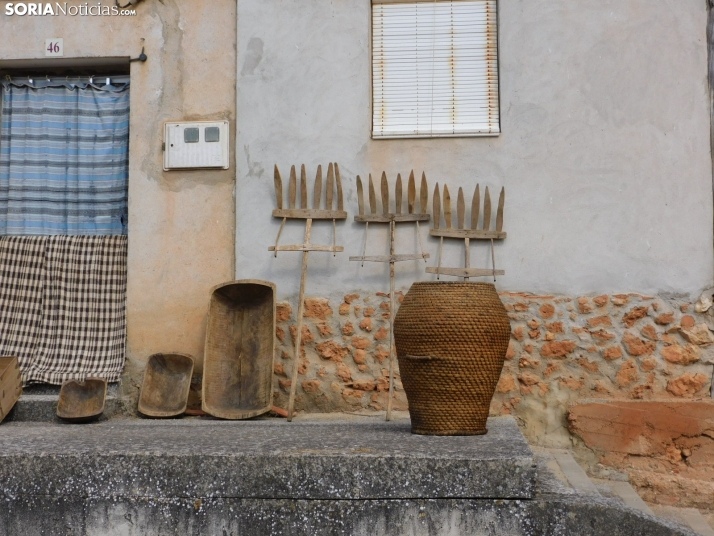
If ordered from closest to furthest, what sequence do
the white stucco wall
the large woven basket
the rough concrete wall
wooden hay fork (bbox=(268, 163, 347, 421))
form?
the large woven basket, the white stucco wall, wooden hay fork (bbox=(268, 163, 347, 421)), the rough concrete wall

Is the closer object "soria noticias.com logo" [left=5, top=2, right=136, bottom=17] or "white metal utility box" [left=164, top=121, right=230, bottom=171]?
"white metal utility box" [left=164, top=121, right=230, bottom=171]

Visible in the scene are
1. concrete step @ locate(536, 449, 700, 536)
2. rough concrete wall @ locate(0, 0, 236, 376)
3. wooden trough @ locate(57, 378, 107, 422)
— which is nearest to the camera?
concrete step @ locate(536, 449, 700, 536)

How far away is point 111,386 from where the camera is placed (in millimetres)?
5469

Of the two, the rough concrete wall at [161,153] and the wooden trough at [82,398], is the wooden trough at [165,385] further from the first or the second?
the wooden trough at [82,398]

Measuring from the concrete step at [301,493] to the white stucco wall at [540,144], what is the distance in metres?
2.04

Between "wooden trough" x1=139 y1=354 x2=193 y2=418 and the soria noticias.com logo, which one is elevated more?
the soria noticias.com logo

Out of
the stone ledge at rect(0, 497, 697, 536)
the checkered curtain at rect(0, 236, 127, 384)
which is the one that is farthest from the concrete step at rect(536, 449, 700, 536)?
the checkered curtain at rect(0, 236, 127, 384)

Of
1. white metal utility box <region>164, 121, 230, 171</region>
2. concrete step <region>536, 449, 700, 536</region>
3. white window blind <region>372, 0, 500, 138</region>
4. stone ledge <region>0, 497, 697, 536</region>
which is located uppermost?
white window blind <region>372, 0, 500, 138</region>

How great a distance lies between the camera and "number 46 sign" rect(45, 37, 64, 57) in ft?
18.6

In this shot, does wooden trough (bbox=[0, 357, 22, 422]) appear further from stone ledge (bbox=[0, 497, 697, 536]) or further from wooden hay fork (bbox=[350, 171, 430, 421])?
wooden hay fork (bbox=[350, 171, 430, 421])

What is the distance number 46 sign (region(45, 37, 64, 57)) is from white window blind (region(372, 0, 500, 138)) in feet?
6.68

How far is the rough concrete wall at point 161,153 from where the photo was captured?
5484mm

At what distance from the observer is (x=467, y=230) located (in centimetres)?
525

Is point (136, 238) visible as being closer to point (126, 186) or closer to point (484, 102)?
point (126, 186)
